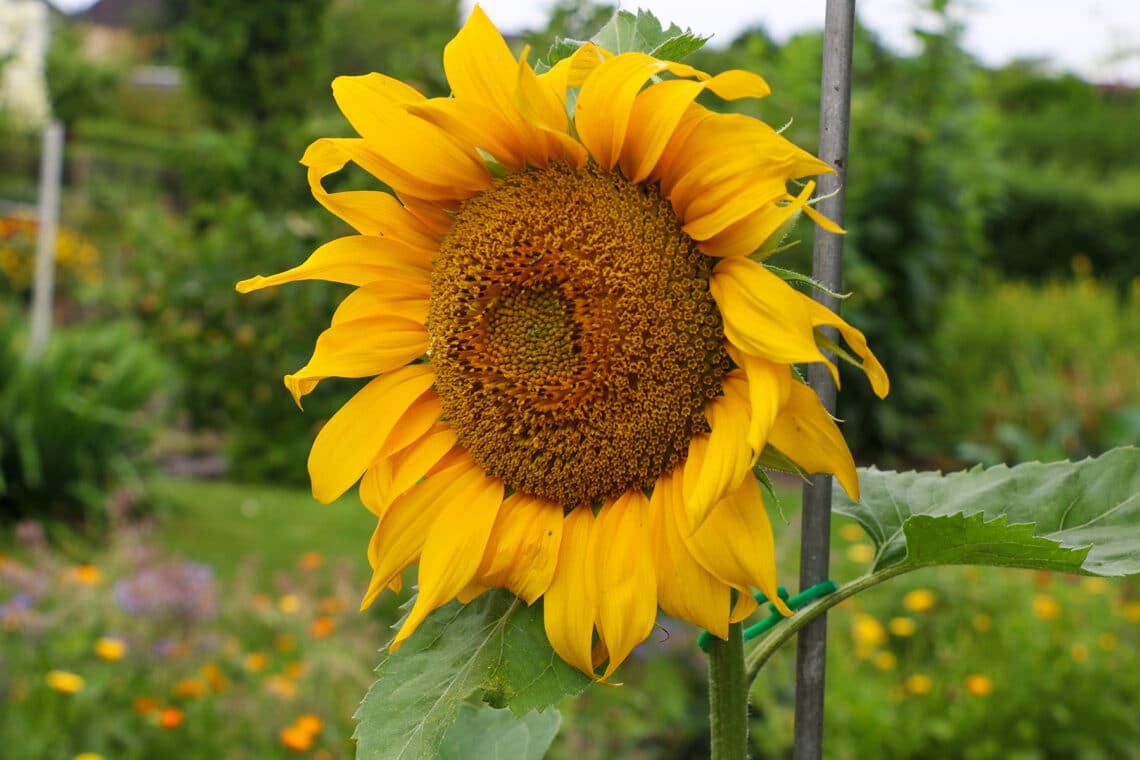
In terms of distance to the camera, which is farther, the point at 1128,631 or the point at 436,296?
the point at 1128,631

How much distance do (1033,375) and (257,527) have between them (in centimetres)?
481

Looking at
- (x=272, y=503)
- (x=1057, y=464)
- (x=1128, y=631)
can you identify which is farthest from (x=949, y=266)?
(x=1057, y=464)

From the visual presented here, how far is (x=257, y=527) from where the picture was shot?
5359 millimetres

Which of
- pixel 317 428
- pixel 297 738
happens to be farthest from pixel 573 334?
pixel 317 428

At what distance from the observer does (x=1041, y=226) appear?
1153cm

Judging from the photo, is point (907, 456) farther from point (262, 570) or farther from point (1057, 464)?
point (1057, 464)

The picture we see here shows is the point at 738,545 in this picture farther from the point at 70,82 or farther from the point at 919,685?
the point at 70,82

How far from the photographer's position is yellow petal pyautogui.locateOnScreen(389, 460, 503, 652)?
72 cm

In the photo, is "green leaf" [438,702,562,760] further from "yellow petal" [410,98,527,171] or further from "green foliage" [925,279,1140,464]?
"green foliage" [925,279,1140,464]

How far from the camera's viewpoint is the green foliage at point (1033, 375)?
6.12 m

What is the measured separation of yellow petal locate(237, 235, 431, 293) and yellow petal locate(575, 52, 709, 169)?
0.17m

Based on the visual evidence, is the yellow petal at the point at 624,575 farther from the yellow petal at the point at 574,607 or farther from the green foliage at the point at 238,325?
the green foliage at the point at 238,325

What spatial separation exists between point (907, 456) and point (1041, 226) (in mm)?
6005

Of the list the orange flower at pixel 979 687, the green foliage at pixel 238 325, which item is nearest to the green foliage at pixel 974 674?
the orange flower at pixel 979 687
